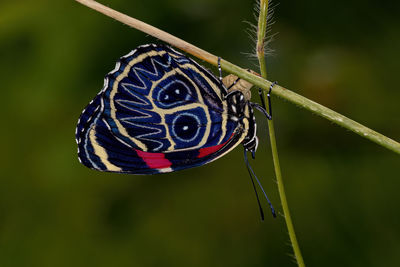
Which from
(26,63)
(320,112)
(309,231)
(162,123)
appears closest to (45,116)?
(26,63)

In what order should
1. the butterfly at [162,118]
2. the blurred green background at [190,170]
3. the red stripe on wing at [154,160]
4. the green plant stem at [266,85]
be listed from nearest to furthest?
1. the green plant stem at [266,85]
2. the butterfly at [162,118]
3. the red stripe on wing at [154,160]
4. the blurred green background at [190,170]

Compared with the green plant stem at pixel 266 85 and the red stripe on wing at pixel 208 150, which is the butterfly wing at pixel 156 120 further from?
the green plant stem at pixel 266 85

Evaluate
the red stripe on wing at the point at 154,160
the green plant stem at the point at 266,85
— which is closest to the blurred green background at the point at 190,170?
the red stripe on wing at the point at 154,160

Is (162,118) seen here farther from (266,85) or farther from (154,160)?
(266,85)

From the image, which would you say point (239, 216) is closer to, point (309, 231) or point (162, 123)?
point (309, 231)

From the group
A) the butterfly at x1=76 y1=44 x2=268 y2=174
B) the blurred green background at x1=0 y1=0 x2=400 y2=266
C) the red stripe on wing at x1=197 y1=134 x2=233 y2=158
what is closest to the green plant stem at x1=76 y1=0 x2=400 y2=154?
the butterfly at x1=76 y1=44 x2=268 y2=174

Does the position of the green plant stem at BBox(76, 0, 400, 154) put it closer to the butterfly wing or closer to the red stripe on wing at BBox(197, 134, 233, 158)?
the butterfly wing

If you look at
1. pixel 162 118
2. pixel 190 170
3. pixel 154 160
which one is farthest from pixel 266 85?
pixel 190 170

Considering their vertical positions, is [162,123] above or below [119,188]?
above
